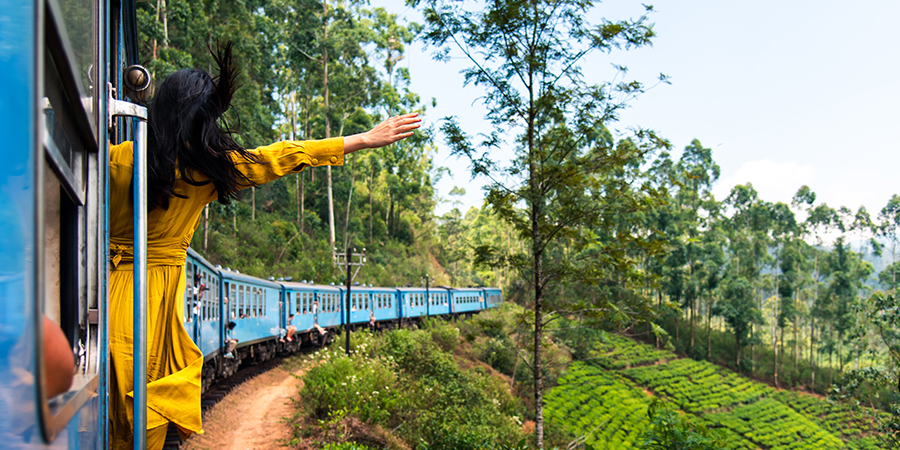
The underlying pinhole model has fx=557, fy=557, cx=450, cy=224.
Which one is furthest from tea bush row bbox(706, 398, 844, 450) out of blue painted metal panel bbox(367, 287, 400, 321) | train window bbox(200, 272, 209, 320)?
train window bbox(200, 272, 209, 320)

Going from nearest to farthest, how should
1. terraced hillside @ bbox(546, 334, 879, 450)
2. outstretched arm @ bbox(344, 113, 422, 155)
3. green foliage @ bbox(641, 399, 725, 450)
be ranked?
outstretched arm @ bbox(344, 113, 422, 155) < green foliage @ bbox(641, 399, 725, 450) < terraced hillside @ bbox(546, 334, 879, 450)

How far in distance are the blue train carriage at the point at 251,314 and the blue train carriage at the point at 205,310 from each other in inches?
12.0

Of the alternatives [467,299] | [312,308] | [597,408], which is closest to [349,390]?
[312,308]

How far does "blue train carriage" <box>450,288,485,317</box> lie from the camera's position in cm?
2938

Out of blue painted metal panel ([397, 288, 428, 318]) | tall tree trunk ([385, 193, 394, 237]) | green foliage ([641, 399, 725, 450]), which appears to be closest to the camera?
green foliage ([641, 399, 725, 450])

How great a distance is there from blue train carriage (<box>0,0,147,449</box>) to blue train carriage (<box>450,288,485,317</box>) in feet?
91.8

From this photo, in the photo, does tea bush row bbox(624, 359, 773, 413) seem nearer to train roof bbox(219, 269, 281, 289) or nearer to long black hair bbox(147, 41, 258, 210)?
train roof bbox(219, 269, 281, 289)

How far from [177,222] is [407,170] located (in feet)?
134

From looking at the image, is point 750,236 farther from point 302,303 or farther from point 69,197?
point 69,197

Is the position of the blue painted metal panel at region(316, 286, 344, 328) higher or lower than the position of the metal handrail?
lower

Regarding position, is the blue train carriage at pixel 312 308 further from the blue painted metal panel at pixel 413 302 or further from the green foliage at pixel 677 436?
the green foliage at pixel 677 436

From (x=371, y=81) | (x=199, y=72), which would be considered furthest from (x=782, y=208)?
(x=199, y=72)

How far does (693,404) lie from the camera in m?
30.2

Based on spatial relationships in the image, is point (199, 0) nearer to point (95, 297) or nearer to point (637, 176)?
point (637, 176)
